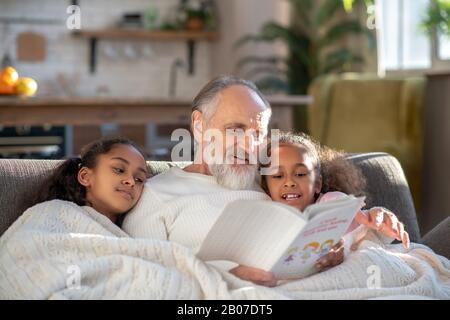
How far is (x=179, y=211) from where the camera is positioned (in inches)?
78.5

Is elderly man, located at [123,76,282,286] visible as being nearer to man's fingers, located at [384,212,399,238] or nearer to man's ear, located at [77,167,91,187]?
man's ear, located at [77,167,91,187]

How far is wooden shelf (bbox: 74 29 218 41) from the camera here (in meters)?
7.09

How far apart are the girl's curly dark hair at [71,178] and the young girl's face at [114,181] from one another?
0.7 inches

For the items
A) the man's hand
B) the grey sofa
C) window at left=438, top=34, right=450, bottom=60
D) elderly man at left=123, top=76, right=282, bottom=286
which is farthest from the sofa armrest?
window at left=438, top=34, right=450, bottom=60

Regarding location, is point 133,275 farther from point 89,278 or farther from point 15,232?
point 15,232

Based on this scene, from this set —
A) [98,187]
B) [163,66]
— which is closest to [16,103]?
[98,187]

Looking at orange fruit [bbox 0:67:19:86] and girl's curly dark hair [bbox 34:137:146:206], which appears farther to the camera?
orange fruit [bbox 0:67:19:86]

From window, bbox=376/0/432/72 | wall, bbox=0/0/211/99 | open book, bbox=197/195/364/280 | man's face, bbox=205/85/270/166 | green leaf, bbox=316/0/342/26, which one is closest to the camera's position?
open book, bbox=197/195/364/280

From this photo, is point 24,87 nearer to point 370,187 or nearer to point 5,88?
point 5,88

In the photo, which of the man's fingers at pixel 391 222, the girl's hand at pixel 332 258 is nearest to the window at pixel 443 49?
the man's fingers at pixel 391 222

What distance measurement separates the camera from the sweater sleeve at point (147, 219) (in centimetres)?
197

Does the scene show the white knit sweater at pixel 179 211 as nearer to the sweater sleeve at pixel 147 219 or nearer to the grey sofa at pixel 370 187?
the sweater sleeve at pixel 147 219

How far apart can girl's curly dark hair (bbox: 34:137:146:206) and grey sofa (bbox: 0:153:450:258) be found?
62mm

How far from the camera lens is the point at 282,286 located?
1727 mm
